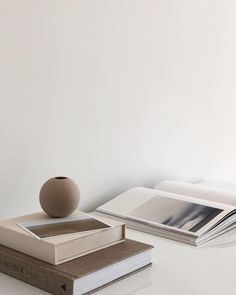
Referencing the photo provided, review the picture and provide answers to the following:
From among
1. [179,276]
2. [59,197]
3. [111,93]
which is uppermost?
[111,93]

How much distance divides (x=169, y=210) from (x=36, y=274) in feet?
1.44

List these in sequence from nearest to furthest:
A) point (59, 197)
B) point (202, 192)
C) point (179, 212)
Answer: point (59, 197) < point (179, 212) < point (202, 192)

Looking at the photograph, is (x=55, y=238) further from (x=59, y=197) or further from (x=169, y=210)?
(x=169, y=210)

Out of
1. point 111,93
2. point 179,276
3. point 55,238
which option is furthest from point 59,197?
point 111,93

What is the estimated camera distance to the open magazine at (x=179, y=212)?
3.46ft

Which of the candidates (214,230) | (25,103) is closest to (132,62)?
(25,103)

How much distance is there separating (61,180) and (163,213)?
0.32 meters

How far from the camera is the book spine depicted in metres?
0.73

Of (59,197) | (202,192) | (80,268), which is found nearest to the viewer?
(80,268)

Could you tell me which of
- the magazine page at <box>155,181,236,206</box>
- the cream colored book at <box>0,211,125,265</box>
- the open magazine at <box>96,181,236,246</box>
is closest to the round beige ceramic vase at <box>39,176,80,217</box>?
the cream colored book at <box>0,211,125,265</box>

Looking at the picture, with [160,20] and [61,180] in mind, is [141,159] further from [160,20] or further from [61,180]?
[61,180]

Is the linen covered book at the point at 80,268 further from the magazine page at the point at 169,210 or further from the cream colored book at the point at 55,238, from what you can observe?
the magazine page at the point at 169,210

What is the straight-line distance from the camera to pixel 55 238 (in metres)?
0.80

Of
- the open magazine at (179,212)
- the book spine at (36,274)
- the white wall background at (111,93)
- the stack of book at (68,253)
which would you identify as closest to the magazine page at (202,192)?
the open magazine at (179,212)
